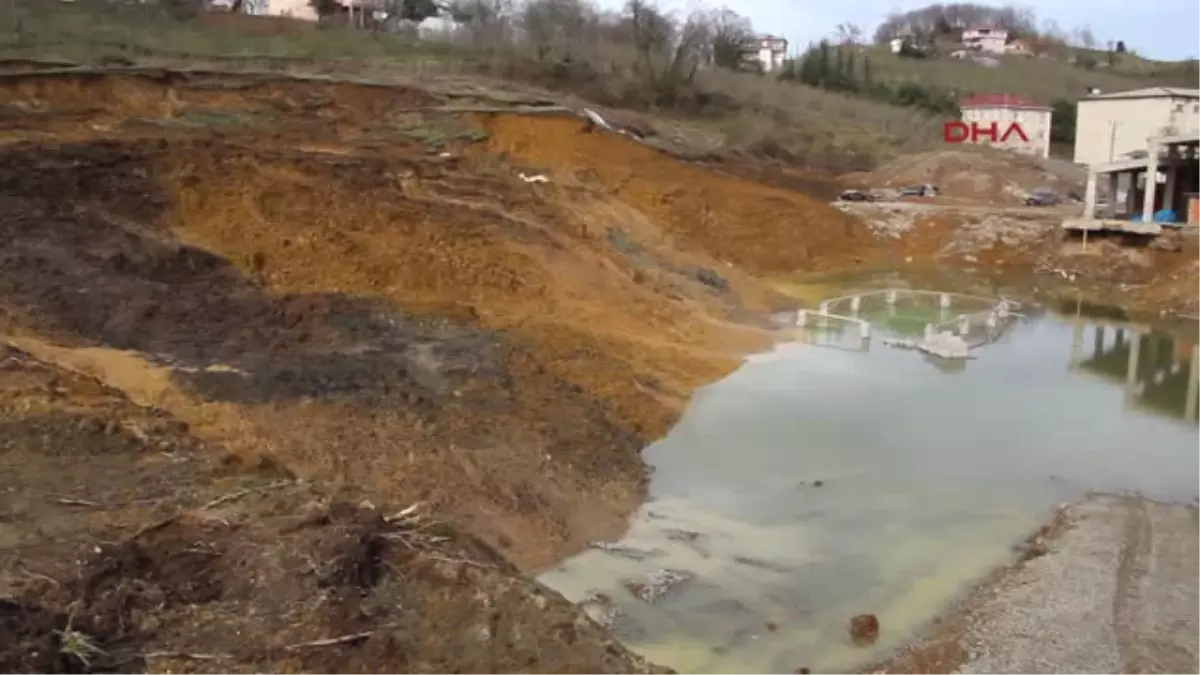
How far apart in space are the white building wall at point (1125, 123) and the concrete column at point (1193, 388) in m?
16.8

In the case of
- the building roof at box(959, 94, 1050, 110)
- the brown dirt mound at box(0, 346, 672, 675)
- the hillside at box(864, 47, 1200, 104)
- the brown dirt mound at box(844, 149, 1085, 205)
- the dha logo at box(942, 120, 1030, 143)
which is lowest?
the brown dirt mound at box(0, 346, 672, 675)

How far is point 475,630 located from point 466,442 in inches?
281

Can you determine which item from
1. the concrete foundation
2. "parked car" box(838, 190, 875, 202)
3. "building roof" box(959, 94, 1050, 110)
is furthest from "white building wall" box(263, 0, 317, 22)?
the concrete foundation

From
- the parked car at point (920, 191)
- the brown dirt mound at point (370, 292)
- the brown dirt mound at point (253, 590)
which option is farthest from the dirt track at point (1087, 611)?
the parked car at point (920, 191)

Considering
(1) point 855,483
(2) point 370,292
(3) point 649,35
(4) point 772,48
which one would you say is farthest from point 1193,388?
(4) point 772,48

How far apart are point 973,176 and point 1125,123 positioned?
609cm

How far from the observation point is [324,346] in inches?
726

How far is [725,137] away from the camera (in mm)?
49125

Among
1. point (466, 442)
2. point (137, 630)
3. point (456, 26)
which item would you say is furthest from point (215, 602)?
point (456, 26)

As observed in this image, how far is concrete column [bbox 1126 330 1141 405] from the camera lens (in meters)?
24.0

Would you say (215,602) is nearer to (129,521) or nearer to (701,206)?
(129,521)

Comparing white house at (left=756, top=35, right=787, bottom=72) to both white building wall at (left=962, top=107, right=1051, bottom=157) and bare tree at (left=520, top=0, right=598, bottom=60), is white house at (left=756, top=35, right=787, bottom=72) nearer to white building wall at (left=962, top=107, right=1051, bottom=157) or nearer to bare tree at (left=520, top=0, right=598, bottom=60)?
bare tree at (left=520, top=0, right=598, bottom=60)

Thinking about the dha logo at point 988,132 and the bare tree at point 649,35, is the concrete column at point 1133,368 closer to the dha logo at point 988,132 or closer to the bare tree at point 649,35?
the bare tree at point 649,35

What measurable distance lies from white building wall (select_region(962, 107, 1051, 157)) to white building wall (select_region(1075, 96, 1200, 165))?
13.0m
